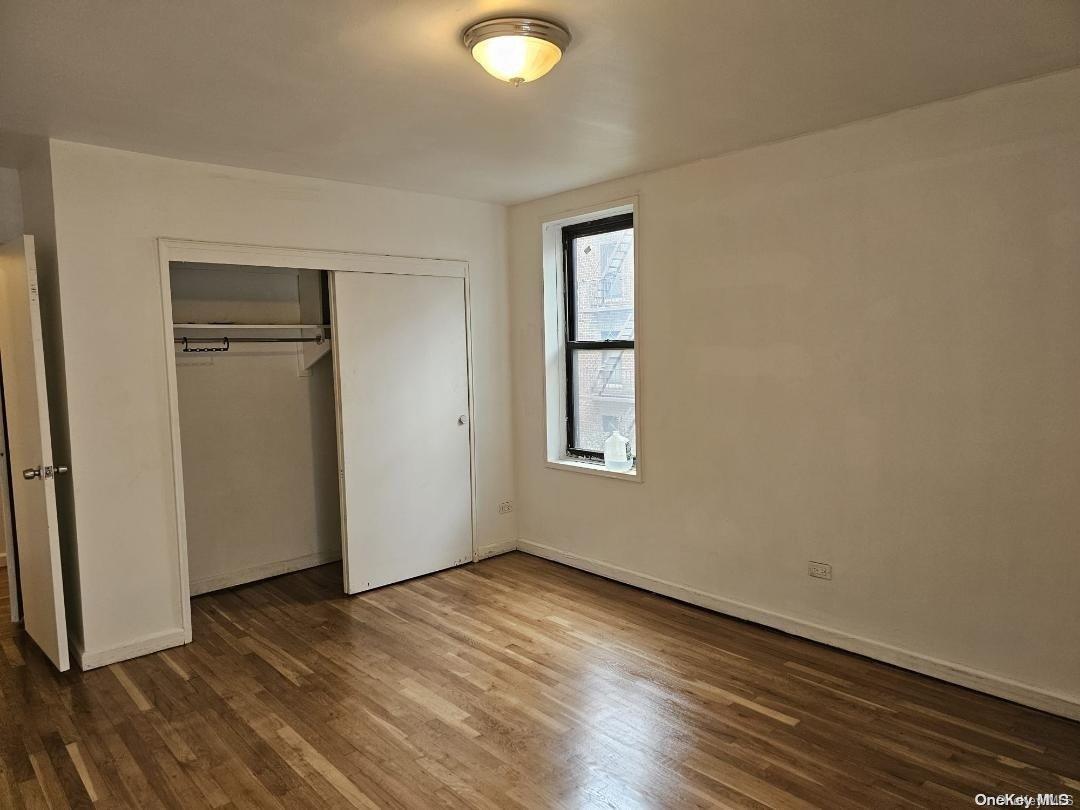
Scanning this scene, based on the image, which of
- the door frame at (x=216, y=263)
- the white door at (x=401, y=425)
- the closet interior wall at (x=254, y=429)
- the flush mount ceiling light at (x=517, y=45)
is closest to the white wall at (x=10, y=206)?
the closet interior wall at (x=254, y=429)

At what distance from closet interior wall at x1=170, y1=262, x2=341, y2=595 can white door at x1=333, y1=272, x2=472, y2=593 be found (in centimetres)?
55

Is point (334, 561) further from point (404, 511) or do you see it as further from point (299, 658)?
point (299, 658)

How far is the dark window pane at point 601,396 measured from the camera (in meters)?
4.56

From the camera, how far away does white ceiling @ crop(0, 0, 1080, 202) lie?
6.93 ft

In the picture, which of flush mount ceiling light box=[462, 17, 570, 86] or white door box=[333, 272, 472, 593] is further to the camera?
white door box=[333, 272, 472, 593]

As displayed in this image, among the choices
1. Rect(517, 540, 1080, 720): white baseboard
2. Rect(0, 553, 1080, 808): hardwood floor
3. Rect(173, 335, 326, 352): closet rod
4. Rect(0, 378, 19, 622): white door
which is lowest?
Rect(0, 553, 1080, 808): hardwood floor

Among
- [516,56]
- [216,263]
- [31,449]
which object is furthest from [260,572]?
[516,56]

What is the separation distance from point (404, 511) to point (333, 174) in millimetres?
2068

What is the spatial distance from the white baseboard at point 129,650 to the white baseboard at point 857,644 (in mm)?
2365

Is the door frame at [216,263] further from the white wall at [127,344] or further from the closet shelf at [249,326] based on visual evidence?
the closet shelf at [249,326]

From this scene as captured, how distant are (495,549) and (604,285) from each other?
199 centimetres

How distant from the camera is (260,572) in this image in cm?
468

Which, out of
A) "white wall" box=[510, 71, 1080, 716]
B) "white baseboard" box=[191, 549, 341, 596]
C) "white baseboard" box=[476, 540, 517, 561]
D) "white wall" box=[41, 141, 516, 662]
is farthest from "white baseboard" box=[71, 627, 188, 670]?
"white wall" box=[510, 71, 1080, 716]

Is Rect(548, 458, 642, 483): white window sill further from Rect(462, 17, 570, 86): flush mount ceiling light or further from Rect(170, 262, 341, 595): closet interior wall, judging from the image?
Rect(462, 17, 570, 86): flush mount ceiling light
